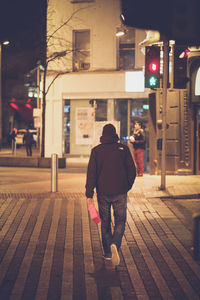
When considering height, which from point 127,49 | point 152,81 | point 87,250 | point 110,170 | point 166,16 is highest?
point 127,49

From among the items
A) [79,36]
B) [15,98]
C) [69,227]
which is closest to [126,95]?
[79,36]

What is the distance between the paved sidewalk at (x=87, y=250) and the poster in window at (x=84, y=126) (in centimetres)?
1177

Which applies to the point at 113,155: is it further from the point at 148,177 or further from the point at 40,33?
the point at 40,33

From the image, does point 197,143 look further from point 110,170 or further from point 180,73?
point 110,170

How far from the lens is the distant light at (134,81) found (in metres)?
22.8

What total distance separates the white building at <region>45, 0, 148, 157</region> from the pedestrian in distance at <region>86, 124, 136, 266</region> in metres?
16.6

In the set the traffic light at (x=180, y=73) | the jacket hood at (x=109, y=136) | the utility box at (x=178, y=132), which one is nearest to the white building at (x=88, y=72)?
the utility box at (x=178, y=132)

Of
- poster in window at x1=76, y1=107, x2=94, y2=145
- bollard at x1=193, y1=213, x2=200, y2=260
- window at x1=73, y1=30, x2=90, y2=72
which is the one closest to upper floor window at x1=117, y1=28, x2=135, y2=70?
window at x1=73, y1=30, x2=90, y2=72

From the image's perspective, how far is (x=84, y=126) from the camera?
79.8 ft

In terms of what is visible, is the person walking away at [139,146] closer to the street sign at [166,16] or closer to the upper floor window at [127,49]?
the upper floor window at [127,49]

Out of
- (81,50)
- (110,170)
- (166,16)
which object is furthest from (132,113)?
(166,16)

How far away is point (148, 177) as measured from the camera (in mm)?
16297

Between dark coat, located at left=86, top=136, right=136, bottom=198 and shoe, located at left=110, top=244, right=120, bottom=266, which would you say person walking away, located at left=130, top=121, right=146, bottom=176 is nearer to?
dark coat, located at left=86, top=136, right=136, bottom=198

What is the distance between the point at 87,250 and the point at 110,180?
126cm
